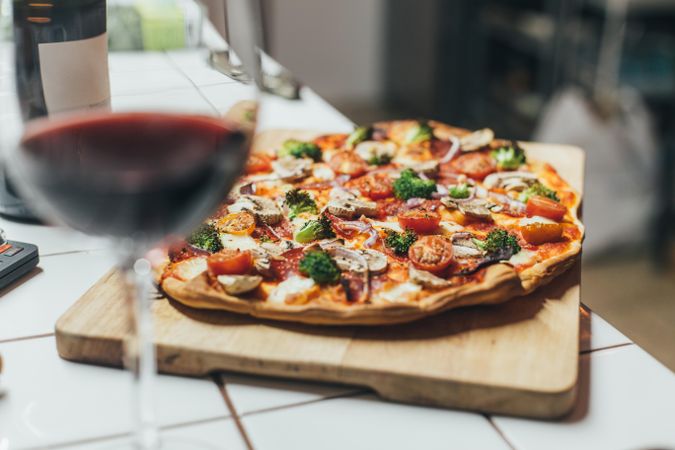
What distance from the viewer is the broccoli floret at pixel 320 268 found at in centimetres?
120

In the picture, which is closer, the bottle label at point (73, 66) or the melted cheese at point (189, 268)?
the bottle label at point (73, 66)

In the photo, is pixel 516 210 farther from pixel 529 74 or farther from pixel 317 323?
pixel 529 74

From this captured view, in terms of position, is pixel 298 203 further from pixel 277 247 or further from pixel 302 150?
pixel 302 150

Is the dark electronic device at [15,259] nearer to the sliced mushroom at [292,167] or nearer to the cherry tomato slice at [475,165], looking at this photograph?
the sliced mushroom at [292,167]

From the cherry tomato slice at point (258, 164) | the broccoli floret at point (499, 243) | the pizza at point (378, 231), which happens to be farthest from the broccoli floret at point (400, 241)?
the cherry tomato slice at point (258, 164)

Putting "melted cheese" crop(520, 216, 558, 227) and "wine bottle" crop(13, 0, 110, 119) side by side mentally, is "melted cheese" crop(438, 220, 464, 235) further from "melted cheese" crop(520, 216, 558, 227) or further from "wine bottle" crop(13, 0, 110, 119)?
"wine bottle" crop(13, 0, 110, 119)

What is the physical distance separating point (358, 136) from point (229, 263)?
0.74 meters

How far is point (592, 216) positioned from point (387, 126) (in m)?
2.09

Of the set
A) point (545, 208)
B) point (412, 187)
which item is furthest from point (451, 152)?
point (545, 208)

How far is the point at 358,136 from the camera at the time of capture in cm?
187

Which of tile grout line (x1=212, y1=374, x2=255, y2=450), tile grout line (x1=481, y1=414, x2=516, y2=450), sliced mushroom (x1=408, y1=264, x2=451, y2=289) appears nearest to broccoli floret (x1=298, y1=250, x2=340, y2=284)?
sliced mushroom (x1=408, y1=264, x2=451, y2=289)

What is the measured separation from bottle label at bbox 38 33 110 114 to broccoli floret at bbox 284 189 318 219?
1.45 ft

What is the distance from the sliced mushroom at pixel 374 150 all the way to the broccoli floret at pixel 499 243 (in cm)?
48

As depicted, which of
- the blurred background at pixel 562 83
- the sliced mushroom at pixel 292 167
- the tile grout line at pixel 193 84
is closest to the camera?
the tile grout line at pixel 193 84
